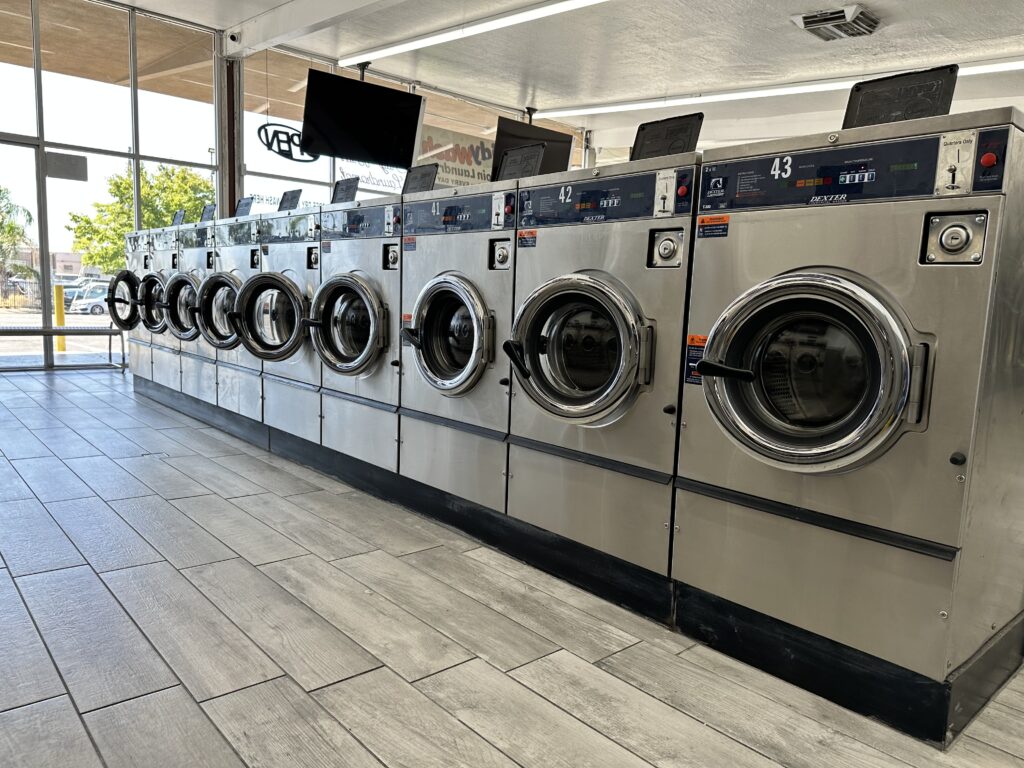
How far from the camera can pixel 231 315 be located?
4379 millimetres

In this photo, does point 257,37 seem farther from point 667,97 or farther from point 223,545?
point 223,545

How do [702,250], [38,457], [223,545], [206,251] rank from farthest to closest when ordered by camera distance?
[206,251] → [38,457] → [223,545] → [702,250]

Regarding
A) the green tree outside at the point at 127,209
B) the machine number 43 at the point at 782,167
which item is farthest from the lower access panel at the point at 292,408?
the green tree outside at the point at 127,209

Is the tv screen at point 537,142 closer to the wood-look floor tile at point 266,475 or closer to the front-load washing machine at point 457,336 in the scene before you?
the front-load washing machine at point 457,336

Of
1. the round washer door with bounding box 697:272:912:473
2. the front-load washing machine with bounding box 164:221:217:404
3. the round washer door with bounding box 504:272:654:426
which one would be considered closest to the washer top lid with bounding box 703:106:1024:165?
the round washer door with bounding box 697:272:912:473

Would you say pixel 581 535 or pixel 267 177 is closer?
pixel 581 535

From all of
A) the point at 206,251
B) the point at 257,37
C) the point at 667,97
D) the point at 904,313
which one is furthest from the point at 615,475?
the point at 667,97

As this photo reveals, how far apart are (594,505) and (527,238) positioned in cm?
102

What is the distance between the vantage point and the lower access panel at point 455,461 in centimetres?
286

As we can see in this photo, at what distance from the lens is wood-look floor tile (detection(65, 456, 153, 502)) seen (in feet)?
11.2

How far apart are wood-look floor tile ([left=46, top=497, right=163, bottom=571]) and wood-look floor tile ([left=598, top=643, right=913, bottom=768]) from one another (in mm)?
1840

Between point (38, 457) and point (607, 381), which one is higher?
point (607, 381)

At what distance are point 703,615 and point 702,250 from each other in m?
1.13

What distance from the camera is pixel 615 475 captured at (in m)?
2.40
